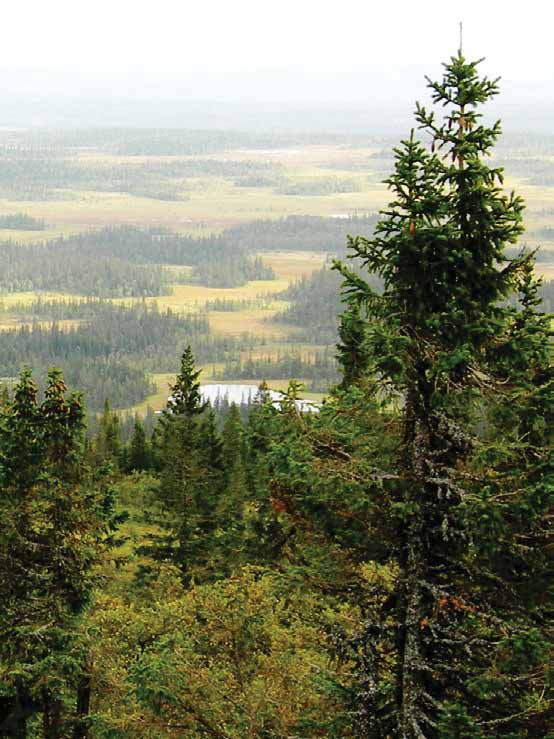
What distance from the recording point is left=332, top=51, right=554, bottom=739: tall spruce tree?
44.9 ft

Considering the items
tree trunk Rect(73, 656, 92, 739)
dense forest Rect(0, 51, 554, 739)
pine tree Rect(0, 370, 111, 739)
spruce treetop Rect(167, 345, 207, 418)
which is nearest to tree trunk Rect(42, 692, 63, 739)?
pine tree Rect(0, 370, 111, 739)


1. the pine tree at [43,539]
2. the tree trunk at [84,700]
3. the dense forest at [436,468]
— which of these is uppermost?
the dense forest at [436,468]

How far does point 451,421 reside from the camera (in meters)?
14.2

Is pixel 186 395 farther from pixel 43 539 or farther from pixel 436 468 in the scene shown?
pixel 436 468

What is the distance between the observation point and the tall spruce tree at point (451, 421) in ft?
44.9

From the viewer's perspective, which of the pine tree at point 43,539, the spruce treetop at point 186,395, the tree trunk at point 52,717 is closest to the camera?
the pine tree at point 43,539

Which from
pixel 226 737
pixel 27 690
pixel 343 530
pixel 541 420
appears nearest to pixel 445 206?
pixel 541 420

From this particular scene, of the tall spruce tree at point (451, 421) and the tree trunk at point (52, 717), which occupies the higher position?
the tall spruce tree at point (451, 421)

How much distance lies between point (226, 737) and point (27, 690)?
1049 centimetres

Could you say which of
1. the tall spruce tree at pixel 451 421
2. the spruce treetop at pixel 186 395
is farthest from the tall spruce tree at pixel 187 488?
the tall spruce tree at pixel 451 421

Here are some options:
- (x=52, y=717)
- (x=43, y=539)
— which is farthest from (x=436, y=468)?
(x=52, y=717)

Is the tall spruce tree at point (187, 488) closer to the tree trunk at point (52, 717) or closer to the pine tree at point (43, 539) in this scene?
the tree trunk at point (52, 717)

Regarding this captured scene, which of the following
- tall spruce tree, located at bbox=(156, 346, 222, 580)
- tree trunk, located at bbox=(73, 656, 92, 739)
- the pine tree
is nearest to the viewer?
the pine tree

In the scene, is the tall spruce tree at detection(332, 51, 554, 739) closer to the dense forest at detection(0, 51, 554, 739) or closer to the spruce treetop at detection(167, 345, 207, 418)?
the dense forest at detection(0, 51, 554, 739)
